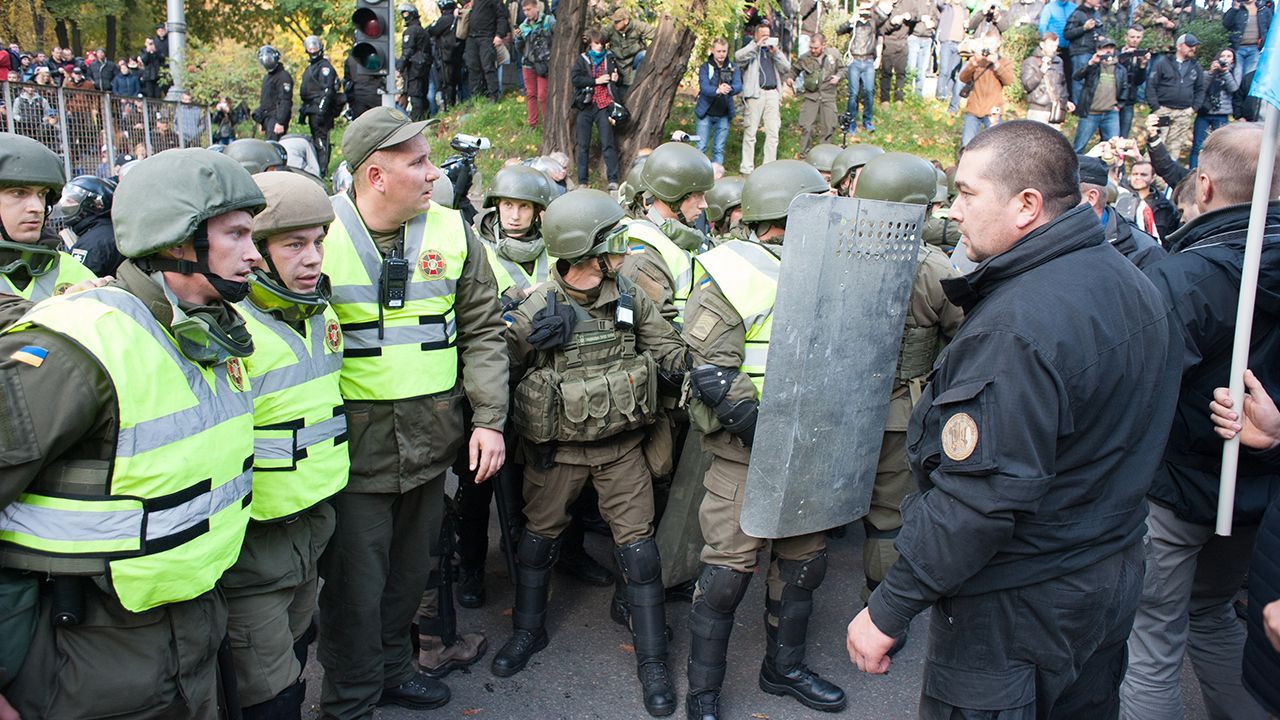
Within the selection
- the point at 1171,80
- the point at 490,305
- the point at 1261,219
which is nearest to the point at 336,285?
the point at 490,305

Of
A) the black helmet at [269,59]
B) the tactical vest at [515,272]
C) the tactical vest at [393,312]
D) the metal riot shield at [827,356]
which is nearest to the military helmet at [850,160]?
the tactical vest at [515,272]

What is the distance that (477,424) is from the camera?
140 inches

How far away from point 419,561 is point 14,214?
2211 mm

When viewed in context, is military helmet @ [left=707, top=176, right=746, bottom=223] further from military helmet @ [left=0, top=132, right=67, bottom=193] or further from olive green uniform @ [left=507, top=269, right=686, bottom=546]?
military helmet @ [left=0, top=132, right=67, bottom=193]

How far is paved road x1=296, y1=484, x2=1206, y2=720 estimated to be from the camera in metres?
3.83

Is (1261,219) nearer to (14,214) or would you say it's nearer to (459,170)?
(459,170)

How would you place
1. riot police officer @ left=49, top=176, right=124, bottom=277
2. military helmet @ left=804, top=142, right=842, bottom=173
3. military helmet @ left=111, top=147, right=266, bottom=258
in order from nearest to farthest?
military helmet @ left=111, top=147, right=266, bottom=258
riot police officer @ left=49, top=176, right=124, bottom=277
military helmet @ left=804, top=142, right=842, bottom=173

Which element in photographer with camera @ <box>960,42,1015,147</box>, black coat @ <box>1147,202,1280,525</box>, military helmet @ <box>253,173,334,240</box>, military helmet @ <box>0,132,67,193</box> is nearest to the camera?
military helmet @ <box>253,173,334,240</box>

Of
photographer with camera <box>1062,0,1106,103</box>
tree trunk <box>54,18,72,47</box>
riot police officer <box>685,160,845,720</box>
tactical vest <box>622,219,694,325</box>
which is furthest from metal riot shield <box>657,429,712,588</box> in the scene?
tree trunk <box>54,18,72,47</box>

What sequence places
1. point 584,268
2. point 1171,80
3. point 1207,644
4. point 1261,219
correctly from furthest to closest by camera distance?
point 1171,80
point 584,268
point 1207,644
point 1261,219

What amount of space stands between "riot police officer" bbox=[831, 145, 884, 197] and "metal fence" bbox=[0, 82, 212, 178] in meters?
9.46

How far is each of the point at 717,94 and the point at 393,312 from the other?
11009mm

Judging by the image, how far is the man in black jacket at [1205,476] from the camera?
2975mm

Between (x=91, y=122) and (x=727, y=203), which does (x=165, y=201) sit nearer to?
(x=727, y=203)
